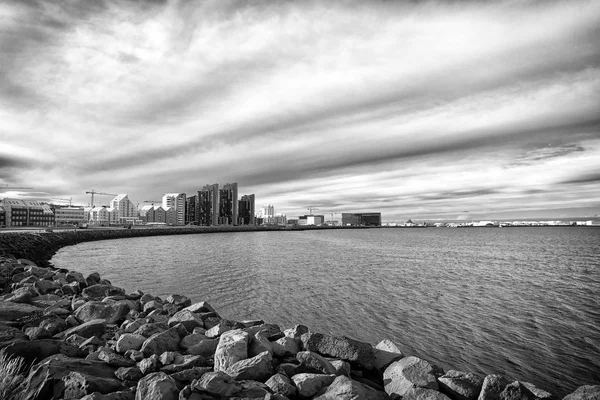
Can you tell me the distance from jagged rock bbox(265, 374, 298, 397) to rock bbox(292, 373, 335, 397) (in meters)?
0.14

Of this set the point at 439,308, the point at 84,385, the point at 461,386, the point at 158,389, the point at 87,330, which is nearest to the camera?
the point at 158,389

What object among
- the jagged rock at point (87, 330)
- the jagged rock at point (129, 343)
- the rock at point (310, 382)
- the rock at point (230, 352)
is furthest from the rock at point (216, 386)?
the jagged rock at point (87, 330)

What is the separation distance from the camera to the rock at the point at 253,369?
21.5ft

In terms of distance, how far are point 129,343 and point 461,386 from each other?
305 inches

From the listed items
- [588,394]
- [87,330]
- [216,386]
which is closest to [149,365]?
[216,386]

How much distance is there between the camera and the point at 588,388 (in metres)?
5.94

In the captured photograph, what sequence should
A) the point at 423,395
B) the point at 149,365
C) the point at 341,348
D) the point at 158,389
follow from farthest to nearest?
the point at 341,348 < the point at 149,365 < the point at 423,395 < the point at 158,389

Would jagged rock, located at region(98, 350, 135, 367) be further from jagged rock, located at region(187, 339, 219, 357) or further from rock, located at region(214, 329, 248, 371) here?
rock, located at region(214, 329, 248, 371)

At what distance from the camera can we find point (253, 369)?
6.67 metres

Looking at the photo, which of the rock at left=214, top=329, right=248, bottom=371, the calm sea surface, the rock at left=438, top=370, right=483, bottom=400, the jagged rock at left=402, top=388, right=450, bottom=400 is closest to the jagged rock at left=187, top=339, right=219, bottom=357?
the rock at left=214, top=329, right=248, bottom=371

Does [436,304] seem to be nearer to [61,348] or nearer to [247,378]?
[247,378]

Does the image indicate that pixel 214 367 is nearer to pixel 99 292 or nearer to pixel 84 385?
pixel 84 385

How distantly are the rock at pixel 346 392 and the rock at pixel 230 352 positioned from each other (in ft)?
6.95

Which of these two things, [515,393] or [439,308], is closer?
[515,393]
